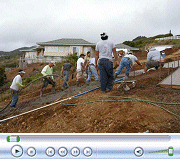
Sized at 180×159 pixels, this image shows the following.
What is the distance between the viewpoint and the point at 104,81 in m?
5.10

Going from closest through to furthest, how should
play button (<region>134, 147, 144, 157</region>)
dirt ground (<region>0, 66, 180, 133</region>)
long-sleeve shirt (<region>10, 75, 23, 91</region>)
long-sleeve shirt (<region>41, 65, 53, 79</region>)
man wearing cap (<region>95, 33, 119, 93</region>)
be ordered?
play button (<region>134, 147, 144, 157</region>) < dirt ground (<region>0, 66, 180, 133</region>) < man wearing cap (<region>95, 33, 119, 93</region>) < long-sleeve shirt (<region>10, 75, 23, 91</region>) < long-sleeve shirt (<region>41, 65, 53, 79</region>)

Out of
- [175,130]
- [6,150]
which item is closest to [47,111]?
[175,130]

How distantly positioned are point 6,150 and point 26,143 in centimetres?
14

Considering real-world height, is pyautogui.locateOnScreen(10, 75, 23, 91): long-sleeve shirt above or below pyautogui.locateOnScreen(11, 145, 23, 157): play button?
above

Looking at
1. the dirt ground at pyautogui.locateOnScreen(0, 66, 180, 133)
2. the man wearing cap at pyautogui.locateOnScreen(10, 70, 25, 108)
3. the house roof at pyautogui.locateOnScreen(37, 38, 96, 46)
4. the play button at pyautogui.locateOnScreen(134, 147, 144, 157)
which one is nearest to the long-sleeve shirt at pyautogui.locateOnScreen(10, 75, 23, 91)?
the man wearing cap at pyautogui.locateOnScreen(10, 70, 25, 108)

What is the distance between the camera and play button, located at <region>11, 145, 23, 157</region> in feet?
4.12

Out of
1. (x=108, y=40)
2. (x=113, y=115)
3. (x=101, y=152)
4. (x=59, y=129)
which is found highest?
(x=108, y=40)

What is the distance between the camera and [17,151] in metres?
1.26

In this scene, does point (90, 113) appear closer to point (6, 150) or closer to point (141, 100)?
point (141, 100)

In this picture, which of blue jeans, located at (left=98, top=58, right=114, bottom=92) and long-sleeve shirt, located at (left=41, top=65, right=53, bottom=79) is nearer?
blue jeans, located at (left=98, top=58, right=114, bottom=92)

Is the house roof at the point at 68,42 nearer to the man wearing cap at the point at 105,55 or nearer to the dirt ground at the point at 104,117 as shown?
the man wearing cap at the point at 105,55

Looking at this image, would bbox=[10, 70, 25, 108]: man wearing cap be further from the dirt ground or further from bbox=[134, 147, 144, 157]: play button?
bbox=[134, 147, 144, 157]: play button

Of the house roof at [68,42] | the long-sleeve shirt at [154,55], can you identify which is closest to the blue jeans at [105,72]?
the long-sleeve shirt at [154,55]

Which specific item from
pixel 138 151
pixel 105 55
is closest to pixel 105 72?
pixel 105 55
